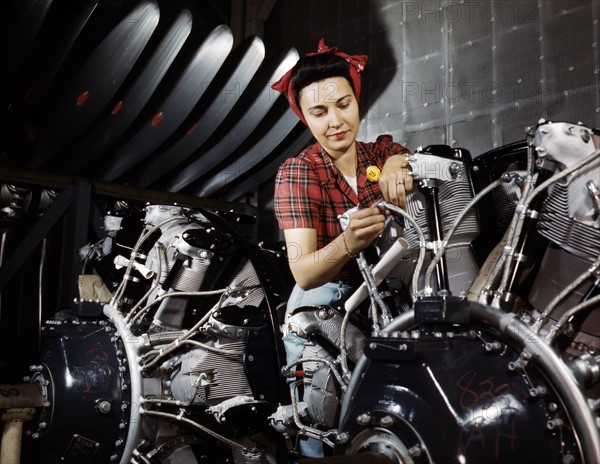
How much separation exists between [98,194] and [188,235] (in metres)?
2.14

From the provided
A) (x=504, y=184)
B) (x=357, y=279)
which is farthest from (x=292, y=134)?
(x=504, y=184)

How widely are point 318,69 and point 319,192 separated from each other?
1.24ft

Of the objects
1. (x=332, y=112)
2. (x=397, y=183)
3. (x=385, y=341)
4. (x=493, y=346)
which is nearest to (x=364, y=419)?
(x=385, y=341)

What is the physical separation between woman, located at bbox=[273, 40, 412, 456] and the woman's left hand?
0.66ft

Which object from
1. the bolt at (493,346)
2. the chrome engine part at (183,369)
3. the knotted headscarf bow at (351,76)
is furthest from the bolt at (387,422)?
the knotted headscarf bow at (351,76)

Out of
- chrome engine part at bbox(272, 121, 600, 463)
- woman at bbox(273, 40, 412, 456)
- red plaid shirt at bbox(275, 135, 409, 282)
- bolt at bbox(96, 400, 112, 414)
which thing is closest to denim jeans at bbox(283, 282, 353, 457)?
woman at bbox(273, 40, 412, 456)

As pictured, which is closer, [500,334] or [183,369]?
[500,334]

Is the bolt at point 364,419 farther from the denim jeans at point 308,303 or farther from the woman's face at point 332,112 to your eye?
the woman's face at point 332,112

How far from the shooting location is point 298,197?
196 centimetres

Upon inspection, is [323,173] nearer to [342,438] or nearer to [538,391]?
[342,438]

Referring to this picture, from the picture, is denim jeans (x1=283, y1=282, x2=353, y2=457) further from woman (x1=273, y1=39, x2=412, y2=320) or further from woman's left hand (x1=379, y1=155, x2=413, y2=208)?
woman's left hand (x1=379, y1=155, x2=413, y2=208)

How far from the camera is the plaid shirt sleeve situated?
76.1 inches

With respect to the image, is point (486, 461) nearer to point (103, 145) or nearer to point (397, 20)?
point (397, 20)

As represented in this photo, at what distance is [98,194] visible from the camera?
4.32 metres
